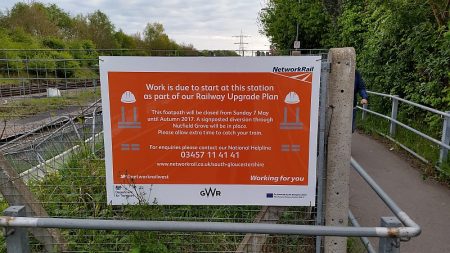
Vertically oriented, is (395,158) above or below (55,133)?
below

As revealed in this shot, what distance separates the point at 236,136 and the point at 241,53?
630 millimetres

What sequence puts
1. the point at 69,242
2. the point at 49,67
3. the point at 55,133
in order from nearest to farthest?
1. the point at 49,67
2. the point at 69,242
3. the point at 55,133

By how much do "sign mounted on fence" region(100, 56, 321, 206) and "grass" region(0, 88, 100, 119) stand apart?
0.42m

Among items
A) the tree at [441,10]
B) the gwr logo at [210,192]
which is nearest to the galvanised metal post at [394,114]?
the tree at [441,10]

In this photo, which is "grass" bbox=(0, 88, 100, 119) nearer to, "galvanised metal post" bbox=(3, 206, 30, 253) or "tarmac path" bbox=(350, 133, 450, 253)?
"galvanised metal post" bbox=(3, 206, 30, 253)

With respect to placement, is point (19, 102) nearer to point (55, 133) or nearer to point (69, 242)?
point (55, 133)

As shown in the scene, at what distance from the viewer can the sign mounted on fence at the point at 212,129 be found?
9.10 feet

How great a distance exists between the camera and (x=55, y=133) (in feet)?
13.9

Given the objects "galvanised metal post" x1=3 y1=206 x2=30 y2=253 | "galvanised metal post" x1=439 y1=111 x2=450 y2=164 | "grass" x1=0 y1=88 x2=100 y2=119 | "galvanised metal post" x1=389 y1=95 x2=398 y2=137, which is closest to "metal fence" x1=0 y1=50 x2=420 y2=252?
"grass" x1=0 y1=88 x2=100 y2=119

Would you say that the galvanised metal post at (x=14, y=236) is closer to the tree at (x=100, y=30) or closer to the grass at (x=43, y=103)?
the grass at (x=43, y=103)

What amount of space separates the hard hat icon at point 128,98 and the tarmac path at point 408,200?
2855 millimetres

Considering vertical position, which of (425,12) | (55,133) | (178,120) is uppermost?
(425,12)

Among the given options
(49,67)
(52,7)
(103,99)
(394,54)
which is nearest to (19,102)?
(49,67)

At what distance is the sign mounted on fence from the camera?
2.77m
